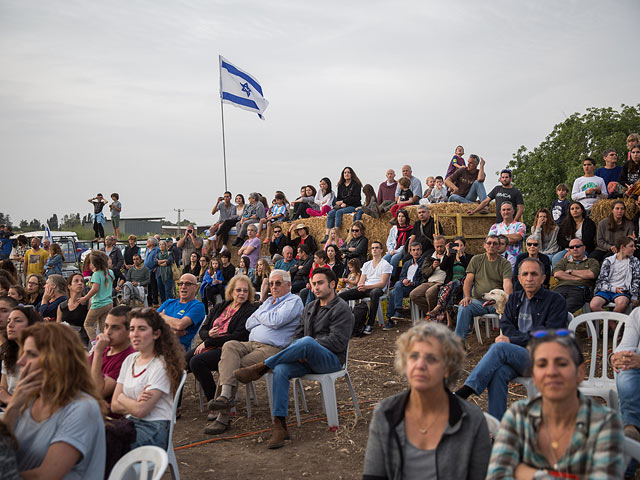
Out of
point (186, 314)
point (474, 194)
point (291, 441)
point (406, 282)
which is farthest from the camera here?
point (474, 194)

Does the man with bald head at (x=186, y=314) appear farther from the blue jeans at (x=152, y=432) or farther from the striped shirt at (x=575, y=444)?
the striped shirt at (x=575, y=444)

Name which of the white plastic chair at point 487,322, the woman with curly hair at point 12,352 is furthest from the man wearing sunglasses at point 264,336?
the white plastic chair at point 487,322

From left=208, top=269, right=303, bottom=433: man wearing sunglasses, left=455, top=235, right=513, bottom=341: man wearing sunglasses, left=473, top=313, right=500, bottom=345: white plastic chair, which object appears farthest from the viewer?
left=473, top=313, right=500, bottom=345: white plastic chair

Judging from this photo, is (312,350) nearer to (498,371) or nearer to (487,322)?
(498,371)

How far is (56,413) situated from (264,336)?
3.23 m

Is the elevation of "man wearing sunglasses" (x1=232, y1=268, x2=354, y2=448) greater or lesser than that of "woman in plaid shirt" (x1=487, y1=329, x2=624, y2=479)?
lesser

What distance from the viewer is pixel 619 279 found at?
6922mm

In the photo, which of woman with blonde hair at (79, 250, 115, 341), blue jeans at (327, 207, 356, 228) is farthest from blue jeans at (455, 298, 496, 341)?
blue jeans at (327, 207, 356, 228)

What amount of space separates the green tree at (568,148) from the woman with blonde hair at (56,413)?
90.6 ft

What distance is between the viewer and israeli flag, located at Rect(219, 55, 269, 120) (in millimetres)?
16891

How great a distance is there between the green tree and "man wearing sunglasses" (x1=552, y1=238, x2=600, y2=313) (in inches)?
843

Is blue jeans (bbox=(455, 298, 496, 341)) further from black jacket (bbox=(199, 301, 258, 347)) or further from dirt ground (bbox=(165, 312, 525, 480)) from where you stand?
black jacket (bbox=(199, 301, 258, 347))

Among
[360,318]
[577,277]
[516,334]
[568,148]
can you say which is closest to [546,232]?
[577,277]

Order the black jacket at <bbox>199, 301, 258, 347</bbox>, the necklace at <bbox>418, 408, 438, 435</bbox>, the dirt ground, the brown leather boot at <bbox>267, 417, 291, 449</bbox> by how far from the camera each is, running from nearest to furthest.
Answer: the necklace at <bbox>418, 408, 438, 435</bbox>, the dirt ground, the brown leather boot at <bbox>267, 417, 291, 449</bbox>, the black jacket at <bbox>199, 301, 258, 347</bbox>
